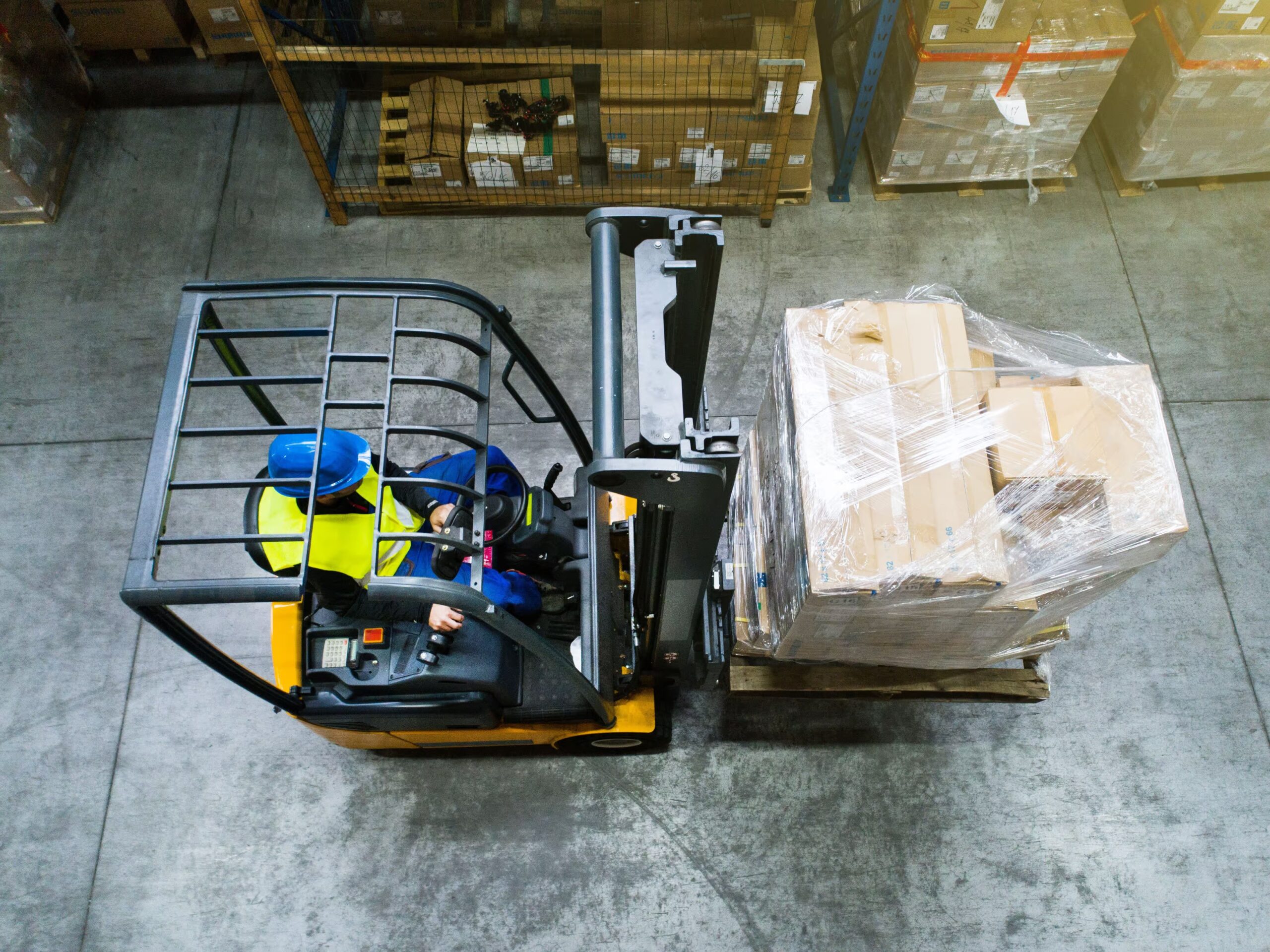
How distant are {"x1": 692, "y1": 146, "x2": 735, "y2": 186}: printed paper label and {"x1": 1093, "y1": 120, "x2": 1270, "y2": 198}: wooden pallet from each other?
7.77 feet

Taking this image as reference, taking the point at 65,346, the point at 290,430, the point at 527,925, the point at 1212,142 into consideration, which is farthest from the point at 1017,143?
the point at 65,346

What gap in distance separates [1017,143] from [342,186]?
3.95 meters

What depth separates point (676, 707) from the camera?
3.68 metres

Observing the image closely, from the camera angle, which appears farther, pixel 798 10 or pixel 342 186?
pixel 342 186

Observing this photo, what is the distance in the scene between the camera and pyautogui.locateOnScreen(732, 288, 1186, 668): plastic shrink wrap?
2.48 m

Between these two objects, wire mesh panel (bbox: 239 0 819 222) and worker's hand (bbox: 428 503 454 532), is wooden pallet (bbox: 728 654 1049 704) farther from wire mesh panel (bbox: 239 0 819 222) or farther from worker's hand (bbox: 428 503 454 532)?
wire mesh panel (bbox: 239 0 819 222)

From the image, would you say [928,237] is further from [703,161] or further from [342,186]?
[342,186]

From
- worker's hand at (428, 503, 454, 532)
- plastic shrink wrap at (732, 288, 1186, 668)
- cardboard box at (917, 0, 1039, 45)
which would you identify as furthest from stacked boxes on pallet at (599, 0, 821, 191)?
worker's hand at (428, 503, 454, 532)

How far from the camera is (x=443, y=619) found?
2.79 m

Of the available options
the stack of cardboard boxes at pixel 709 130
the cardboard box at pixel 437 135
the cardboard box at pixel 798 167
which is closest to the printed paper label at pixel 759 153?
the stack of cardboard boxes at pixel 709 130

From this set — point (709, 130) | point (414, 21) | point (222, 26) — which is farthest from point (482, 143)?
point (222, 26)

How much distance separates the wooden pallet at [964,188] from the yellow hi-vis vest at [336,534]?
11.8 ft

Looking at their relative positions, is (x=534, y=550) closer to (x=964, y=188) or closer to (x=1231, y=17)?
(x=964, y=188)

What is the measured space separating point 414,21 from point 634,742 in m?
3.98
